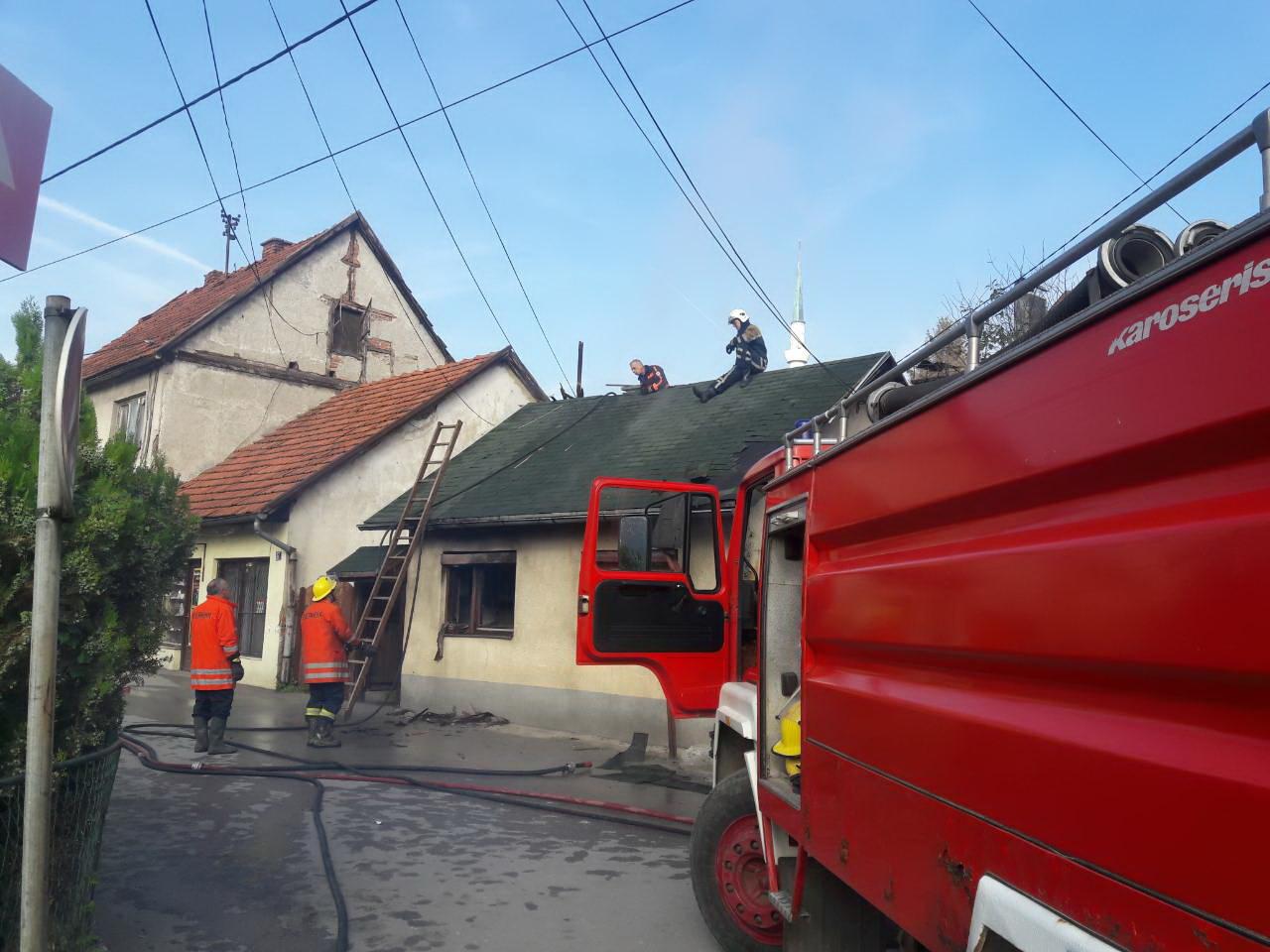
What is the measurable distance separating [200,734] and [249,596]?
7.61 metres

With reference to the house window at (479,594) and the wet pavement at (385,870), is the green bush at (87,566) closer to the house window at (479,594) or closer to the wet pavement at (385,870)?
the wet pavement at (385,870)

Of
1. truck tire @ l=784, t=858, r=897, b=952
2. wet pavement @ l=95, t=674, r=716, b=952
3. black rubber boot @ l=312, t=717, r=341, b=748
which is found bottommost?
wet pavement @ l=95, t=674, r=716, b=952

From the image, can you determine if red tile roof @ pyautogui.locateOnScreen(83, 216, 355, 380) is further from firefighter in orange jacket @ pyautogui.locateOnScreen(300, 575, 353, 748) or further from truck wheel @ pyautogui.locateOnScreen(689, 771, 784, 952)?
truck wheel @ pyautogui.locateOnScreen(689, 771, 784, 952)

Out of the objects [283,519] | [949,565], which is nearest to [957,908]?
[949,565]

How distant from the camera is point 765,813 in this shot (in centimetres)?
424

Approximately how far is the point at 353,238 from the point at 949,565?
22.3 metres

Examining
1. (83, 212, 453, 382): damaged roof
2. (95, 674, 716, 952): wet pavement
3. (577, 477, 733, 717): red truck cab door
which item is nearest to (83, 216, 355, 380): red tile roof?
(83, 212, 453, 382): damaged roof

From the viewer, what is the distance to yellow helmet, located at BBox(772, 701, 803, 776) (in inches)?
168

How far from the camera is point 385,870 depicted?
20.5 ft

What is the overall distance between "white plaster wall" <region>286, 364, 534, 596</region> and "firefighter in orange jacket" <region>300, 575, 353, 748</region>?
5974 millimetres

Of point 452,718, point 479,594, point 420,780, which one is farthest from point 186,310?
point 420,780

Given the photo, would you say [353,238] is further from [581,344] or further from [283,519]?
[283,519]

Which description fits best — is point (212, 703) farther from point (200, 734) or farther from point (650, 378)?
point (650, 378)

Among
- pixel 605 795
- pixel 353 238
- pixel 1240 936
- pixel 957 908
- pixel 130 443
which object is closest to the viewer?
pixel 1240 936
